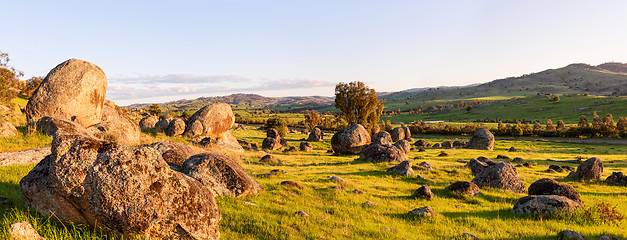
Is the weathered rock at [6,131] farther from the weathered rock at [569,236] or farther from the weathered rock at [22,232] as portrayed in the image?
the weathered rock at [569,236]

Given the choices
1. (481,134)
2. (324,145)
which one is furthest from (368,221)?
(481,134)

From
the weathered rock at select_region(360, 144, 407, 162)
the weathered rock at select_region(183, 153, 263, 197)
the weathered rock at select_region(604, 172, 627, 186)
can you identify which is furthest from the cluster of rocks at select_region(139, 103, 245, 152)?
the weathered rock at select_region(604, 172, 627, 186)

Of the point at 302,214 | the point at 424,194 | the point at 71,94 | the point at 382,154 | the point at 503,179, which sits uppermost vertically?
the point at 71,94

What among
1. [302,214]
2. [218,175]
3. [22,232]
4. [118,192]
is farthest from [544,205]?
[22,232]

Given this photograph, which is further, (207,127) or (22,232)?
(207,127)

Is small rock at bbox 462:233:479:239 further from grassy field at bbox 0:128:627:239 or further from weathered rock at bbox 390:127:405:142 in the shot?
weathered rock at bbox 390:127:405:142

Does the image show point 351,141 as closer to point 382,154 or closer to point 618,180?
point 382,154

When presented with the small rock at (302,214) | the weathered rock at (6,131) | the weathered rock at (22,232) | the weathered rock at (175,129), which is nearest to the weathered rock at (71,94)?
the weathered rock at (6,131)

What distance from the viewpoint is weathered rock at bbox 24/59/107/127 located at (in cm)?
2233

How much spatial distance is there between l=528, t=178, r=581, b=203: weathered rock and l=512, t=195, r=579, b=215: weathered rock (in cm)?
178

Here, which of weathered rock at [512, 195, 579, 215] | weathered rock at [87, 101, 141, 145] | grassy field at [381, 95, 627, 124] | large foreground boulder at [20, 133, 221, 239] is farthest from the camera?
grassy field at [381, 95, 627, 124]

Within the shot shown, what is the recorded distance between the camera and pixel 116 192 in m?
6.25

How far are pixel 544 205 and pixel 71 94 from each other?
3308cm

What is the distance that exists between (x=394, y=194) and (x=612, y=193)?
1649cm
